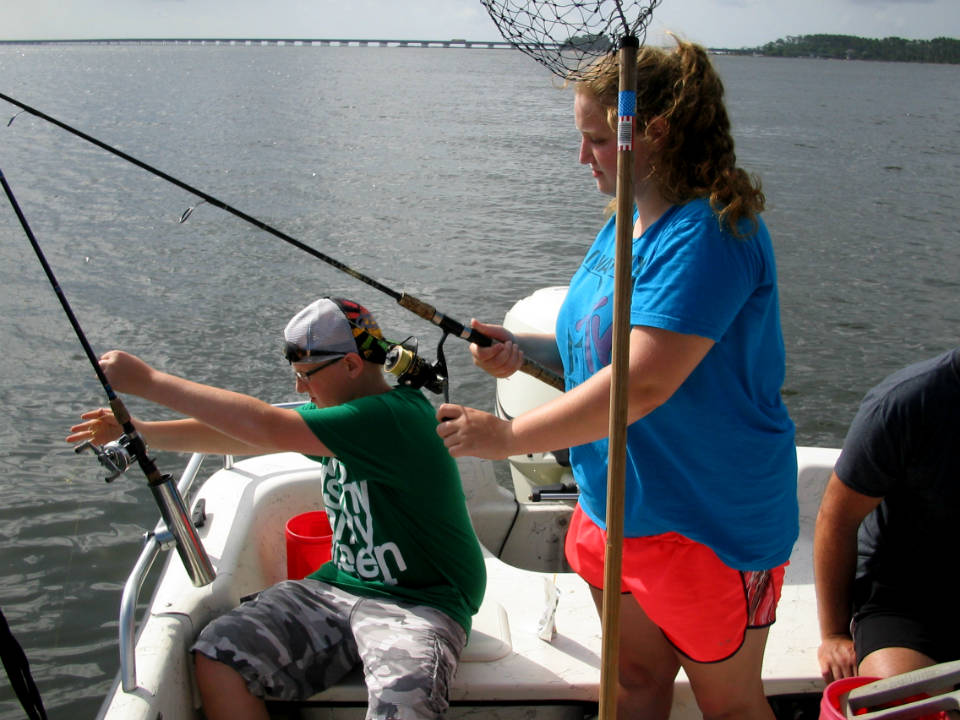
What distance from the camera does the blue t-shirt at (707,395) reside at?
5.11 ft

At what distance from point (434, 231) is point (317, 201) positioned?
2361mm

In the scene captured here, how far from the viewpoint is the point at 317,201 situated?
1387cm

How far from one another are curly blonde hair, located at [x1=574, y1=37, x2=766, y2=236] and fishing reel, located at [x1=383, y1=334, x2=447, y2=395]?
0.83 m

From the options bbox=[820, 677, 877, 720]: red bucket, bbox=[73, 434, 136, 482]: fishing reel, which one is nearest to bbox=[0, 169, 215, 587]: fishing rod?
bbox=[73, 434, 136, 482]: fishing reel

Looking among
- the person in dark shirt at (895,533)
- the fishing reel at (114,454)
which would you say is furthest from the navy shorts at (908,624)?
the fishing reel at (114,454)

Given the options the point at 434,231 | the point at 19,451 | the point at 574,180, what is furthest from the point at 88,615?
the point at 574,180

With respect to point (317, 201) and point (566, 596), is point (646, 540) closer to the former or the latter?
point (566, 596)

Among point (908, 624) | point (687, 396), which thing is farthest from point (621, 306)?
point (908, 624)

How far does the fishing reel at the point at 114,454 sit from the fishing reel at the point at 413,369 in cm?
70

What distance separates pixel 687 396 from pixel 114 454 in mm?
1450

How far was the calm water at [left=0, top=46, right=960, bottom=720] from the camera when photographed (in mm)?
5945

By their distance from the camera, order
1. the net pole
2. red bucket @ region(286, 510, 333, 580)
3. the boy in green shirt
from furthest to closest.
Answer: red bucket @ region(286, 510, 333, 580) → the boy in green shirt → the net pole

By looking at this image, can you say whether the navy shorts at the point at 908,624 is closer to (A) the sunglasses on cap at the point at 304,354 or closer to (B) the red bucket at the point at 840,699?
(B) the red bucket at the point at 840,699

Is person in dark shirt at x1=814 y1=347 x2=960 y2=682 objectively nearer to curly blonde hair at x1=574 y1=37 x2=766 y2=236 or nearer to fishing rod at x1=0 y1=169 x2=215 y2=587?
curly blonde hair at x1=574 y1=37 x2=766 y2=236
